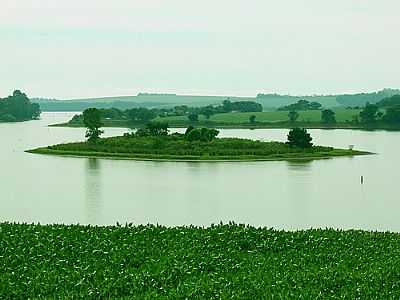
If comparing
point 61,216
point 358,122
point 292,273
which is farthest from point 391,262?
point 358,122

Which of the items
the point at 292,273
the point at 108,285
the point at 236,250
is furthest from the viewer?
the point at 236,250

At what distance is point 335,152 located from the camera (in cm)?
7119

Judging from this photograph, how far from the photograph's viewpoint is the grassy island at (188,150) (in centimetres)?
6619

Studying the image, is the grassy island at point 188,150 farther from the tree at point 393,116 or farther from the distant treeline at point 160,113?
the tree at point 393,116

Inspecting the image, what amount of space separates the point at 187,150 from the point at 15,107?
358 feet

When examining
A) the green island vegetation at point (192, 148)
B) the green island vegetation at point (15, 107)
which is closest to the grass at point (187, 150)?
the green island vegetation at point (192, 148)

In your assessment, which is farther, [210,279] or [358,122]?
[358,122]

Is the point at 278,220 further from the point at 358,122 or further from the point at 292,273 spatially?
the point at 358,122

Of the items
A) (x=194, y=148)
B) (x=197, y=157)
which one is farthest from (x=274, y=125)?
(x=197, y=157)

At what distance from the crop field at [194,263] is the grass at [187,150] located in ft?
151

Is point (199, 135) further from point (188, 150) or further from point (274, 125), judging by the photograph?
point (274, 125)

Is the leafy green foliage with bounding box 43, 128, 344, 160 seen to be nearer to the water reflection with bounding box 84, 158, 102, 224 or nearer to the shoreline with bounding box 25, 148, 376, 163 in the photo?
the shoreline with bounding box 25, 148, 376, 163

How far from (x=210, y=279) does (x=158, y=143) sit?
56.6m

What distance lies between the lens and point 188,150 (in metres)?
67.6
